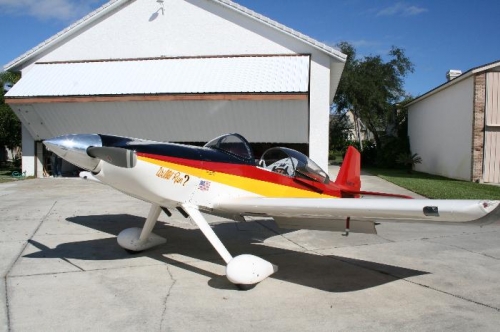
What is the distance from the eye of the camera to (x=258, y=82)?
595 inches

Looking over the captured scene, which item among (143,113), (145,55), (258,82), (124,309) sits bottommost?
(124,309)

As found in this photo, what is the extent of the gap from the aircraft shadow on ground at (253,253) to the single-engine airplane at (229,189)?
35cm

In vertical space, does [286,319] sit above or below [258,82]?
below

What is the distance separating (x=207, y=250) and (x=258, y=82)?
9.90 metres

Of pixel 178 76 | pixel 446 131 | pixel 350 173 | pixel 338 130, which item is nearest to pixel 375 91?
pixel 338 130

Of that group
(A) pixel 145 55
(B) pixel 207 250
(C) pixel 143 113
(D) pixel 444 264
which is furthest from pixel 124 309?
(A) pixel 145 55

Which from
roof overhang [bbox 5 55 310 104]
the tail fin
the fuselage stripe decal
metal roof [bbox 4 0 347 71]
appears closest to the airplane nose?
the fuselage stripe decal

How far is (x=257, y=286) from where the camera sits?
4.65m

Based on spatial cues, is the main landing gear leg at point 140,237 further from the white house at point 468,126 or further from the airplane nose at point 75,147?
the white house at point 468,126

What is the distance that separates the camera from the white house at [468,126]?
1769 centimetres

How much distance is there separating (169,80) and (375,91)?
23618mm

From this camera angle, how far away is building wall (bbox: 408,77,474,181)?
18.8 m

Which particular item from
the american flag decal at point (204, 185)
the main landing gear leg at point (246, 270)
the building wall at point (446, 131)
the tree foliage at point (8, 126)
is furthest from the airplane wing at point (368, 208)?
the tree foliage at point (8, 126)

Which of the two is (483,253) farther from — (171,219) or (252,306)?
(171,219)
